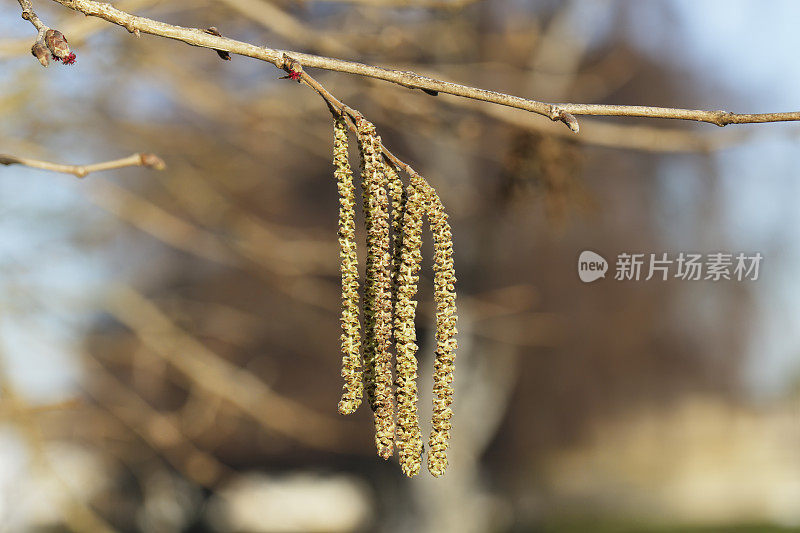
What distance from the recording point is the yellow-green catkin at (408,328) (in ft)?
3.18

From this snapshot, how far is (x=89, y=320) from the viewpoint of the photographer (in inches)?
163

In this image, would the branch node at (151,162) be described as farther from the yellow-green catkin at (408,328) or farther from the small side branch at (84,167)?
the yellow-green catkin at (408,328)

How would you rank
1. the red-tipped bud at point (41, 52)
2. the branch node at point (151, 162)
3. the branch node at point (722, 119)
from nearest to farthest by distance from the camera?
the red-tipped bud at point (41, 52)
the branch node at point (722, 119)
the branch node at point (151, 162)

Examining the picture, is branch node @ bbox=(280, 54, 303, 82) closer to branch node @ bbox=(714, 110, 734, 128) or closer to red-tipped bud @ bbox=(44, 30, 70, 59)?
red-tipped bud @ bbox=(44, 30, 70, 59)

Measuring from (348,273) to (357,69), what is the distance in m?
0.25

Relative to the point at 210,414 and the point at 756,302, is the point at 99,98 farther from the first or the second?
the point at 756,302

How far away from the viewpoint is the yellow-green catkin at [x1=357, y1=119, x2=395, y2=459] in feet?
3.05

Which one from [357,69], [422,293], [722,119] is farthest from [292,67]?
[422,293]

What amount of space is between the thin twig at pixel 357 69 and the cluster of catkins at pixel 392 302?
68 mm

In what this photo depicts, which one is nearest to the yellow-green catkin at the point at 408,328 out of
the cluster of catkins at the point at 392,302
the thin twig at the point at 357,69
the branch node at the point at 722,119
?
the cluster of catkins at the point at 392,302

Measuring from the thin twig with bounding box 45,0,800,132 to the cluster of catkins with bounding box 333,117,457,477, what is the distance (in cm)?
7

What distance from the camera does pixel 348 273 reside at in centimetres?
98

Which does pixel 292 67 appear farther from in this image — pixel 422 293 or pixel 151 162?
pixel 422 293

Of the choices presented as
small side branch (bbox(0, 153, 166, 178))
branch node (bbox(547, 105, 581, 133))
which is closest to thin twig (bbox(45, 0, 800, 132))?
branch node (bbox(547, 105, 581, 133))
